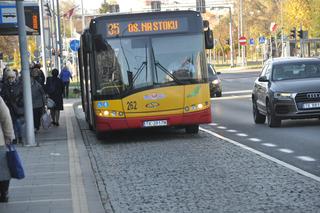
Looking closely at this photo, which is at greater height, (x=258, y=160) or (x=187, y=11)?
(x=187, y=11)

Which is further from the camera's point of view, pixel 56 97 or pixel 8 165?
pixel 56 97

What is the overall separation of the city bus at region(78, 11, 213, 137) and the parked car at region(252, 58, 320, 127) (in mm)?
2163

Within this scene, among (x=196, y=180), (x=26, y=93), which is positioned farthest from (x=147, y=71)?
(x=196, y=180)

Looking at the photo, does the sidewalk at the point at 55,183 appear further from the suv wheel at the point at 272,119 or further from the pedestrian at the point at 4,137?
the suv wheel at the point at 272,119

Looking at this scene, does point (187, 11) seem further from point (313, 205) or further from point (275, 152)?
point (313, 205)

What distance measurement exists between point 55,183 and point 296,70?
994 cm

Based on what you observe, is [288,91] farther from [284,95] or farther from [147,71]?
[147,71]

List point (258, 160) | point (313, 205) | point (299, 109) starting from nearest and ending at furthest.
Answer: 1. point (313, 205)
2. point (258, 160)
3. point (299, 109)

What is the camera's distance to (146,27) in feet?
54.7

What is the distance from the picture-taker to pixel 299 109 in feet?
58.1

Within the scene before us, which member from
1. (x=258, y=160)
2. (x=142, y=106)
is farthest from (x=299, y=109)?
(x=258, y=160)

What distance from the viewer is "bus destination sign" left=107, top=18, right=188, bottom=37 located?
1658 cm

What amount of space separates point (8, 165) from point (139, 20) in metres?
8.66

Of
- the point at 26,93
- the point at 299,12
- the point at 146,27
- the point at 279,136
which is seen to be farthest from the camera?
the point at 299,12
